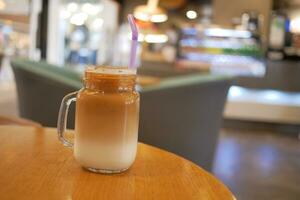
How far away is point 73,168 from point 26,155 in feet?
0.46

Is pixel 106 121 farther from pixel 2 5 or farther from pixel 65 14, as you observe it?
pixel 65 14

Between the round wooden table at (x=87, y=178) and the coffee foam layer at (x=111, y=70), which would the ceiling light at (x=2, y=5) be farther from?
the coffee foam layer at (x=111, y=70)

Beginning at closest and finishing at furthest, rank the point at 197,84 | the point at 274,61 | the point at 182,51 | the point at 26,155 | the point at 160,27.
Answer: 1. the point at 26,155
2. the point at 197,84
3. the point at 274,61
4. the point at 182,51
5. the point at 160,27

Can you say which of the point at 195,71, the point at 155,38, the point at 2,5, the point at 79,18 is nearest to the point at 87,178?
the point at 195,71

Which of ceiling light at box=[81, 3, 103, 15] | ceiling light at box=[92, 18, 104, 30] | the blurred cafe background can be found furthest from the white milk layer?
ceiling light at box=[81, 3, 103, 15]

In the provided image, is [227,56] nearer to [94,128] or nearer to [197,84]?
[197,84]

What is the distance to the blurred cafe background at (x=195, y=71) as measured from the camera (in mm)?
2518

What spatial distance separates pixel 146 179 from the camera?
80 cm

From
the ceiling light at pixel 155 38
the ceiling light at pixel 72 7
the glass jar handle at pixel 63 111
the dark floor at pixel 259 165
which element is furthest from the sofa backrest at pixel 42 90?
the ceiling light at pixel 72 7

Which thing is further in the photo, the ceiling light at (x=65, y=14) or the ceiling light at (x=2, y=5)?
the ceiling light at (x=65, y=14)

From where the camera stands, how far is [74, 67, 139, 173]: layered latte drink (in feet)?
2.63

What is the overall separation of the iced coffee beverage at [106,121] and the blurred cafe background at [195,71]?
1598 mm

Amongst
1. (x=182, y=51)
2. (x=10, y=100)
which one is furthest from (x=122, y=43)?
(x=10, y=100)

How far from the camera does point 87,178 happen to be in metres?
0.78
